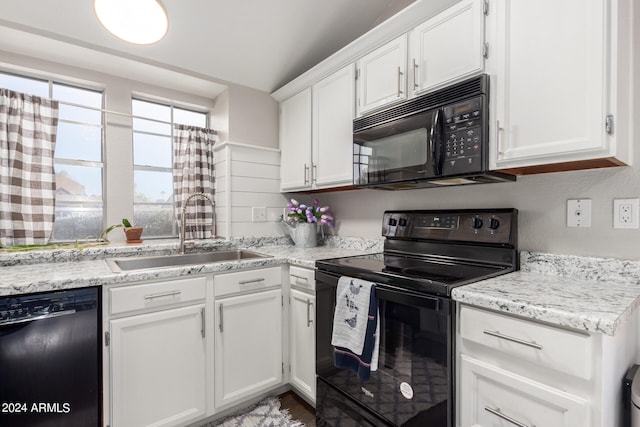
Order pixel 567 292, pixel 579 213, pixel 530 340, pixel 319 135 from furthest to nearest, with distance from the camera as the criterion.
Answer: pixel 319 135
pixel 579 213
pixel 567 292
pixel 530 340

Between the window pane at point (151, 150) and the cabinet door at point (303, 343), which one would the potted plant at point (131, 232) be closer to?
the window pane at point (151, 150)

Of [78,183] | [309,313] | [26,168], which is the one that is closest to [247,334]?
[309,313]

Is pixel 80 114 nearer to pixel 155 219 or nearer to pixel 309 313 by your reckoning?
pixel 155 219

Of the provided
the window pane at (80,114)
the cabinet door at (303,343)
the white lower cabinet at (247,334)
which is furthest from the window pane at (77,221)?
the cabinet door at (303,343)

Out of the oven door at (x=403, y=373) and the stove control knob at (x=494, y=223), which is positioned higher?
the stove control knob at (x=494, y=223)

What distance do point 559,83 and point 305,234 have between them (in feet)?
5.90

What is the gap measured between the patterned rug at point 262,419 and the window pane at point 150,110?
87.8 inches

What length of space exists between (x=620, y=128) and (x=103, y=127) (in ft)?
9.49

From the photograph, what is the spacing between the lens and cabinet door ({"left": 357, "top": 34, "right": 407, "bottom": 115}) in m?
1.72

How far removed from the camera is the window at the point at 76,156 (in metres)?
2.12

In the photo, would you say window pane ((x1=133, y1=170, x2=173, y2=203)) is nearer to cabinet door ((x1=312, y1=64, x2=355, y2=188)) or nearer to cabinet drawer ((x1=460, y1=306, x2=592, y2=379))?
cabinet door ((x1=312, y1=64, x2=355, y2=188))

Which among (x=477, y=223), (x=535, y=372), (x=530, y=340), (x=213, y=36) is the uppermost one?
(x=213, y=36)

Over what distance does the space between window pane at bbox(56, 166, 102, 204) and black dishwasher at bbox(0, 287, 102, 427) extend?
1.08 meters

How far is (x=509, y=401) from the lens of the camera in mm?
1048
